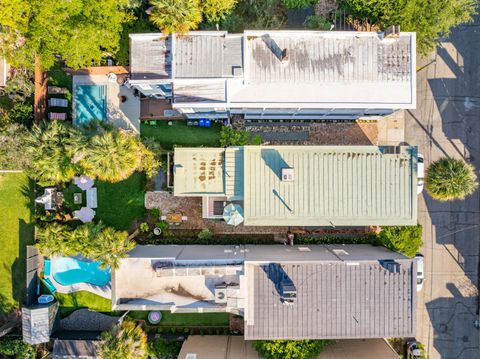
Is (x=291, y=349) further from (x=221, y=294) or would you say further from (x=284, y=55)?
(x=284, y=55)

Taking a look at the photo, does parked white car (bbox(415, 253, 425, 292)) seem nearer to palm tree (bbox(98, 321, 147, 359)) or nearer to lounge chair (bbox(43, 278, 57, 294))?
palm tree (bbox(98, 321, 147, 359))

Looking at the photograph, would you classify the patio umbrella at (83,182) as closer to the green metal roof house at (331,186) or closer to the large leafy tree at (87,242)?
the large leafy tree at (87,242)

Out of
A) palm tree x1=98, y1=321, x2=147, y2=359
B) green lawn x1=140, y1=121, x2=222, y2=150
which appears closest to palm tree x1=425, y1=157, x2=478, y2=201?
green lawn x1=140, y1=121, x2=222, y2=150

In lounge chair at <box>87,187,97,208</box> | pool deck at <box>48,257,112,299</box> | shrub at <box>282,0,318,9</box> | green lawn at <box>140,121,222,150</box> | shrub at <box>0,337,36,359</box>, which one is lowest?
shrub at <box>0,337,36,359</box>

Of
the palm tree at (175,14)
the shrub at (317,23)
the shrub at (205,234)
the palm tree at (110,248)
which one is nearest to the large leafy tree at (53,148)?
the palm tree at (110,248)

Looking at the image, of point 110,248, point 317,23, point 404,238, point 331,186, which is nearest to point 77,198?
point 110,248

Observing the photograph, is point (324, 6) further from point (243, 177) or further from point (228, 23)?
point (243, 177)

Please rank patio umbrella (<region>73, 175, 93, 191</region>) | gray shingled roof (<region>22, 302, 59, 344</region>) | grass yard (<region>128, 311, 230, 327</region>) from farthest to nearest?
grass yard (<region>128, 311, 230, 327</region>)
patio umbrella (<region>73, 175, 93, 191</region>)
gray shingled roof (<region>22, 302, 59, 344</region>)
